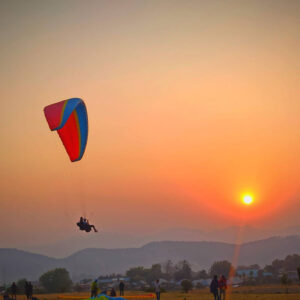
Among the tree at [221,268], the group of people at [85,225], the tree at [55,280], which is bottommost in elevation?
the group of people at [85,225]

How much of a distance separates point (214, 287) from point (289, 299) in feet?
30.1

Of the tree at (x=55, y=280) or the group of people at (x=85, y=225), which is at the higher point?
the tree at (x=55, y=280)

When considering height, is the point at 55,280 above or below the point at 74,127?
below

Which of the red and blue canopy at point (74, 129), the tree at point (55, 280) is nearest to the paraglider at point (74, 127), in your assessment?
the red and blue canopy at point (74, 129)

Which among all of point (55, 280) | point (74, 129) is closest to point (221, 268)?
point (55, 280)

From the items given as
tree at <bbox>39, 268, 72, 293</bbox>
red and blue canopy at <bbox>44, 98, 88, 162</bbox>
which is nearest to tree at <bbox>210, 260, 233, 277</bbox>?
tree at <bbox>39, 268, 72, 293</bbox>

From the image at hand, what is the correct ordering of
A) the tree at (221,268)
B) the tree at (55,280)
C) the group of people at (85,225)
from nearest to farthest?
the group of people at (85,225)
the tree at (55,280)
the tree at (221,268)

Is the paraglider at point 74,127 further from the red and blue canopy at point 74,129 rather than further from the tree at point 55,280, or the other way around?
the tree at point 55,280

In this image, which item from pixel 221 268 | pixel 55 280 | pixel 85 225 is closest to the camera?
pixel 85 225

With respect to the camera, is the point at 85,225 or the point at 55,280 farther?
the point at 55,280

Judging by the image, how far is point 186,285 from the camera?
75.0m

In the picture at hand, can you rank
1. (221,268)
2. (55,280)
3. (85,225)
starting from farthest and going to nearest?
1. (221,268)
2. (55,280)
3. (85,225)

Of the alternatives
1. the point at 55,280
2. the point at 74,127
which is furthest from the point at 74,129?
the point at 55,280

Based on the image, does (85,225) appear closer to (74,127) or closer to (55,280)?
(74,127)
